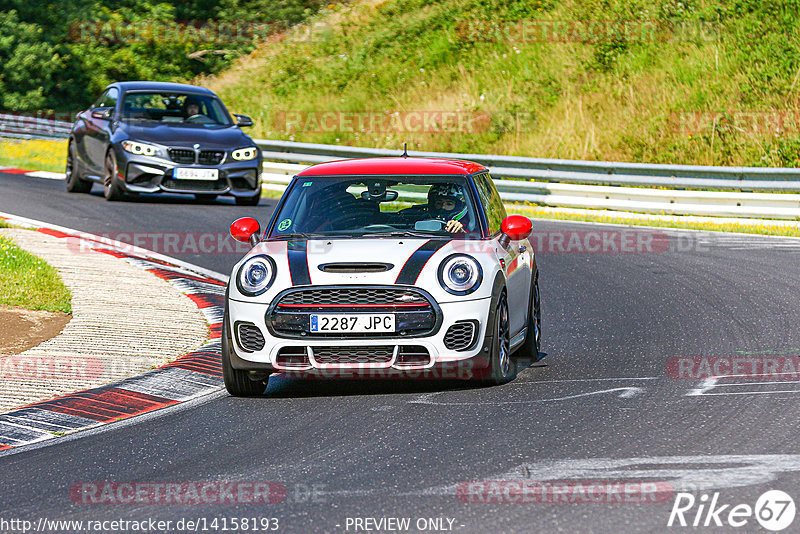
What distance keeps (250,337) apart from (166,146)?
438 inches

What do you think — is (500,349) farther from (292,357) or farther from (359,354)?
(292,357)

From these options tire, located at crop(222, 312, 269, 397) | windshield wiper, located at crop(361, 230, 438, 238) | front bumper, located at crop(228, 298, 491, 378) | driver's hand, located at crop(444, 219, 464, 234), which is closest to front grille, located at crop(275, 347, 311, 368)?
front bumper, located at crop(228, 298, 491, 378)

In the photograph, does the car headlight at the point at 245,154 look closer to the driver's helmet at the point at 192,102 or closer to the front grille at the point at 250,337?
the driver's helmet at the point at 192,102

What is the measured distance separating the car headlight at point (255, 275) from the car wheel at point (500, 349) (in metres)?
1.39

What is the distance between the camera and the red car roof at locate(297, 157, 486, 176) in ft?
28.6

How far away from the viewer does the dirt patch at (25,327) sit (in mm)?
9195

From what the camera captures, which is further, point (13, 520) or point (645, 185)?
point (645, 185)

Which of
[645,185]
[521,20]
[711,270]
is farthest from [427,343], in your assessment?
[521,20]

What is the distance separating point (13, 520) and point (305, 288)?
2704mm

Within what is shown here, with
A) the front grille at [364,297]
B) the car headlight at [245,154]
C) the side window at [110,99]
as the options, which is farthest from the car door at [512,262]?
the side window at [110,99]

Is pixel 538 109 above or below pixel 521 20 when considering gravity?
below

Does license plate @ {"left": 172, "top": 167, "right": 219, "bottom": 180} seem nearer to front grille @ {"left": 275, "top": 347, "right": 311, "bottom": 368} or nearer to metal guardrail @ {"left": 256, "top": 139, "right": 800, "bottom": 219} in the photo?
metal guardrail @ {"left": 256, "top": 139, "right": 800, "bottom": 219}

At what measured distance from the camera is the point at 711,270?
44.9 ft

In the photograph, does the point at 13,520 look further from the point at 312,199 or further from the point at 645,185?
the point at 645,185
